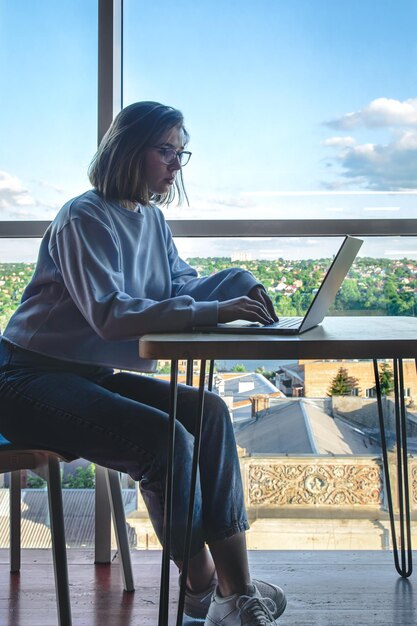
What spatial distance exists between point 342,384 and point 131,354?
0.83 metres

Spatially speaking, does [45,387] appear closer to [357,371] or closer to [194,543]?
[194,543]

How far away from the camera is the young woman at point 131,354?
4.50 feet

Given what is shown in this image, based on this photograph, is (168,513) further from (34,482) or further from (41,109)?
(41,109)

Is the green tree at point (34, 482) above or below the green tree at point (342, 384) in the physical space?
below

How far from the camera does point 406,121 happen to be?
86.4 inches

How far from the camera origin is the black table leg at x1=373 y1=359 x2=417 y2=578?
1.90m

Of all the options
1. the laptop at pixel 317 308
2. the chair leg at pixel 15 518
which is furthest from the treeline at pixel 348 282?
the chair leg at pixel 15 518

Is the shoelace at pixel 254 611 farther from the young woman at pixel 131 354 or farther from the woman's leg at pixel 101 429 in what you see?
the woman's leg at pixel 101 429

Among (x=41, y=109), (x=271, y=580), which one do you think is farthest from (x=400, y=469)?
(x=41, y=109)

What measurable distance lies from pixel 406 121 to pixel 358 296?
59cm

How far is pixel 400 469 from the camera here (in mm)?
2006

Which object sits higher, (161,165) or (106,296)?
(161,165)

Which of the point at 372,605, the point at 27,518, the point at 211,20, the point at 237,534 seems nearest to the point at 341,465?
the point at 372,605

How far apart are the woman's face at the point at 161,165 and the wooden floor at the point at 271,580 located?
1046mm
